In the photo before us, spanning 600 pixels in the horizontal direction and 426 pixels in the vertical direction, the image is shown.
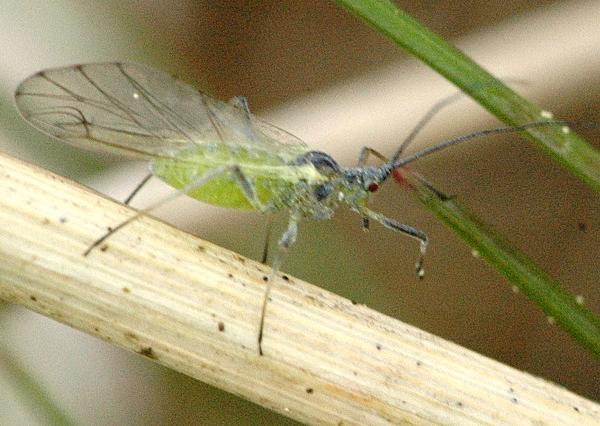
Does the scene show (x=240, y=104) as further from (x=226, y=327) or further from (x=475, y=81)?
(x=226, y=327)

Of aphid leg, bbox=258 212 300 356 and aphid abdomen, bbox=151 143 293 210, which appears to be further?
aphid abdomen, bbox=151 143 293 210


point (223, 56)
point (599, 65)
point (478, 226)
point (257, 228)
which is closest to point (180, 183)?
point (478, 226)

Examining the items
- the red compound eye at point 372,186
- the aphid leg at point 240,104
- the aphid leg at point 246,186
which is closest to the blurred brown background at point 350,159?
the aphid leg at point 240,104

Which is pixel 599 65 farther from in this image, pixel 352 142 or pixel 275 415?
pixel 275 415

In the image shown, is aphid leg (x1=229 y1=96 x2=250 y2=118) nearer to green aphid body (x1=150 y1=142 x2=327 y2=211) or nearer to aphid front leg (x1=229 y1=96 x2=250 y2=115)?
aphid front leg (x1=229 y1=96 x2=250 y2=115)

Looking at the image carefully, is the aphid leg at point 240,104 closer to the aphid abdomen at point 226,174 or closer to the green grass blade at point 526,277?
the aphid abdomen at point 226,174

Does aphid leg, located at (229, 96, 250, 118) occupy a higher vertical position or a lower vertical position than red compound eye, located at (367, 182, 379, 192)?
lower

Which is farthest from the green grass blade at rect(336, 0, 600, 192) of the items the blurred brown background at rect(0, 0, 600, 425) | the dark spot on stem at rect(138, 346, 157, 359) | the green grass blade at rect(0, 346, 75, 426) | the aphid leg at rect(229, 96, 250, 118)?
the green grass blade at rect(0, 346, 75, 426)
